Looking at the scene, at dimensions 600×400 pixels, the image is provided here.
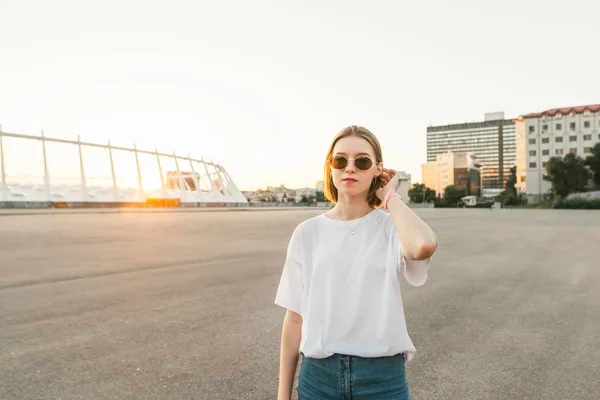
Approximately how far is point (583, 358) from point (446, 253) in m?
8.05

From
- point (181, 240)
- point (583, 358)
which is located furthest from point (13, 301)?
point (181, 240)

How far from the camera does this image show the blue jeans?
167cm

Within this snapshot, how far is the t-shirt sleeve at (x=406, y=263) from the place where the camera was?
1.69 m

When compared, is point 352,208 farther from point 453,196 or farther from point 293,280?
point 453,196

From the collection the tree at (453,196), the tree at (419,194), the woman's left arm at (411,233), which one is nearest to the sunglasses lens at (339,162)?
the woman's left arm at (411,233)

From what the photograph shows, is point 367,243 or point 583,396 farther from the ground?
point 367,243

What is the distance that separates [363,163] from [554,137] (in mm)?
112375

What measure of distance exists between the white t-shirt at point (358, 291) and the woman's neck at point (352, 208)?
5 centimetres

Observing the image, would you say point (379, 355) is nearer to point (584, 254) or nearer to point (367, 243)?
point (367, 243)

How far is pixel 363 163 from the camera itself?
1812mm

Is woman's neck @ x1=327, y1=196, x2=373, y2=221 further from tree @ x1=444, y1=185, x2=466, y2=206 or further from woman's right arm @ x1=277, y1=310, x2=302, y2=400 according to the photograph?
tree @ x1=444, y1=185, x2=466, y2=206

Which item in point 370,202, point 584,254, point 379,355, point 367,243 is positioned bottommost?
point 584,254

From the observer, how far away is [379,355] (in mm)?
1666

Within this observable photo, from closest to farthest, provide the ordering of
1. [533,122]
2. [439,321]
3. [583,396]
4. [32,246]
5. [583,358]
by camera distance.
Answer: [583,396]
[583,358]
[439,321]
[32,246]
[533,122]
